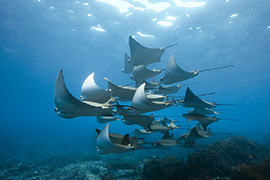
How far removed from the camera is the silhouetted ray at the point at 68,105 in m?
2.78

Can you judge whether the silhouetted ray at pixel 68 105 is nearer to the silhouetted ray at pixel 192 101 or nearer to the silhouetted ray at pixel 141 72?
the silhouetted ray at pixel 141 72

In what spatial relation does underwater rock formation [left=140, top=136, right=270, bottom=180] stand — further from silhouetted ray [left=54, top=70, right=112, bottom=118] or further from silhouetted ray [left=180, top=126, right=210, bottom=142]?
silhouetted ray [left=54, top=70, right=112, bottom=118]

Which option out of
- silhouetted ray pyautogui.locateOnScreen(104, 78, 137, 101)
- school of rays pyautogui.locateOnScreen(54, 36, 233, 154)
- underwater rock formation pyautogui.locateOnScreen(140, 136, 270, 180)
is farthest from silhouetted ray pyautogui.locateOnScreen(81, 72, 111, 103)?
underwater rock formation pyautogui.locateOnScreen(140, 136, 270, 180)

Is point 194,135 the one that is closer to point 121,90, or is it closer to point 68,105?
point 121,90

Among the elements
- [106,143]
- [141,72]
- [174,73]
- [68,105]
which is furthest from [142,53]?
[106,143]

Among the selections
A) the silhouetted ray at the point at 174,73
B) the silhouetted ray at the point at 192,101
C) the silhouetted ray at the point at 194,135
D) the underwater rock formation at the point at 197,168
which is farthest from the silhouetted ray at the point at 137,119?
the underwater rock formation at the point at 197,168

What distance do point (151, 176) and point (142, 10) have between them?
13.2 meters

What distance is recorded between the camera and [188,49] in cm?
1762

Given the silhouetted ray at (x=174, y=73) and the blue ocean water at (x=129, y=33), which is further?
the blue ocean water at (x=129, y=33)

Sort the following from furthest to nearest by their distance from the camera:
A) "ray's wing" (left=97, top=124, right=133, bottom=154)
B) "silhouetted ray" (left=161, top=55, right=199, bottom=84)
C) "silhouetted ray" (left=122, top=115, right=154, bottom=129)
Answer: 1. "silhouetted ray" (left=161, top=55, right=199, bottom=84)
2. "silhouetted ray" (left=122, top=115, right=154, bottom=129)
3. "ray's wing" (left=97, top=124, right=133, bottom=154)

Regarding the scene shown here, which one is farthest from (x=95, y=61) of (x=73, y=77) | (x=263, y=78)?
(x=263, y=78)

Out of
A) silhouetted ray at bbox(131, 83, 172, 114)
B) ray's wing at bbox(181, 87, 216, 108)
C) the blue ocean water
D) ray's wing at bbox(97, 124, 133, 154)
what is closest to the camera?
ray's wing at bbox(97, 124, 133, 154)

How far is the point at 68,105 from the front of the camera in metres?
3.09

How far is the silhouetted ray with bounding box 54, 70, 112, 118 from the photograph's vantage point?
2.78 m
